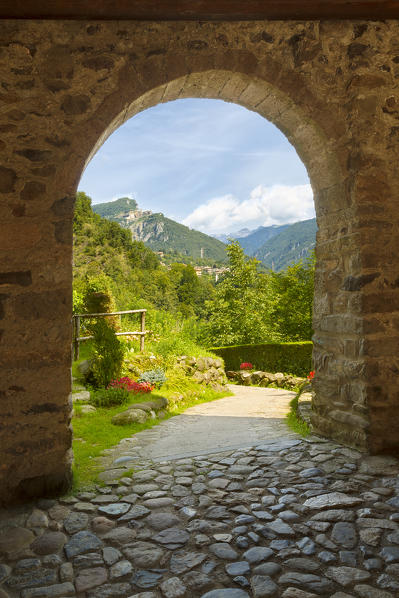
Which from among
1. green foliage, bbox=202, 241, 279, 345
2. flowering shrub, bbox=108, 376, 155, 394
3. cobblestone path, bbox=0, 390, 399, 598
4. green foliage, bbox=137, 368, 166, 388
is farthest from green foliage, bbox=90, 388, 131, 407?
green foliage, bbox=202, 241, 279, 345

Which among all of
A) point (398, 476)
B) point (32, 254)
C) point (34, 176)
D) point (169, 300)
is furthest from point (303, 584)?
point (169, 300)

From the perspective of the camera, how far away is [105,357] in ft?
20.7

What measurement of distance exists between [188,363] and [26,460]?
560cm

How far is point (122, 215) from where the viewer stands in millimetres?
74562

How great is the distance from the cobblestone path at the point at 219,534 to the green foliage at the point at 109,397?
2.76m

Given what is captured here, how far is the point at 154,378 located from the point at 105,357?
3.11ft

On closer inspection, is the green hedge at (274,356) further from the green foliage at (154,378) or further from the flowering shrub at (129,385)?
the flowering shrub at (129,385)

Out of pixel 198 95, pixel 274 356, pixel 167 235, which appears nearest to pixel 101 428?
pixel 198 95

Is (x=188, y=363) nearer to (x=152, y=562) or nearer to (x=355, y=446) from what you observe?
(x=355, y=446)

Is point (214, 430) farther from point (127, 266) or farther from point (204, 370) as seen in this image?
point (127, 266)

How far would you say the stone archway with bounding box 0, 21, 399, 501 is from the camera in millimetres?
2438

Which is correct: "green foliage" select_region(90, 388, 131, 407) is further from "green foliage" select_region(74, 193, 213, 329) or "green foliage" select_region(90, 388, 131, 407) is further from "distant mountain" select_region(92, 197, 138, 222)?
"distant mountain" select_region(92, 197, 138, 222)

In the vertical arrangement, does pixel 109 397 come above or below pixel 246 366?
above

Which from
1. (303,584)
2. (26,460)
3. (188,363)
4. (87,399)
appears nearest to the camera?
(303,584)
